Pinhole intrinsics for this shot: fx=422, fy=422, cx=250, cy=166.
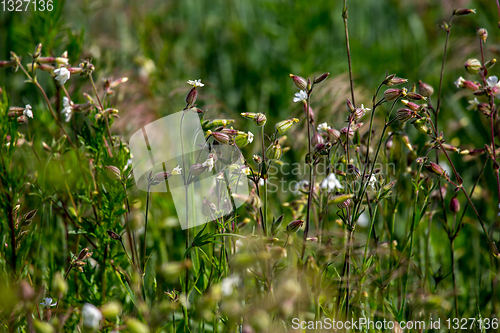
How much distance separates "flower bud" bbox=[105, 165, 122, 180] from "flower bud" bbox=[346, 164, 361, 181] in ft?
1.85

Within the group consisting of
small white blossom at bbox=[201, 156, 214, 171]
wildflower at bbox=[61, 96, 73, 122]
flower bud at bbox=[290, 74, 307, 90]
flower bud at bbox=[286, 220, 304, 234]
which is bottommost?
flower bud at bbox=[286, 220, 304, 234]

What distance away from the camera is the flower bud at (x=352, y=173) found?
103cm

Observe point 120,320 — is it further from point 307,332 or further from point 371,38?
point 371,38

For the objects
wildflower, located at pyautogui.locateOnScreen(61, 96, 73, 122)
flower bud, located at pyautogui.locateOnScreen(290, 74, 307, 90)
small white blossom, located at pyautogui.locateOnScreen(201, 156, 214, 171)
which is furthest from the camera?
wildflower, located at pyautogui.locateOnScreen(61, 96, 73, 122)

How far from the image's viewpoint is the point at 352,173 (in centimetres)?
104

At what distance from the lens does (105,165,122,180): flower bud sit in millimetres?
1039

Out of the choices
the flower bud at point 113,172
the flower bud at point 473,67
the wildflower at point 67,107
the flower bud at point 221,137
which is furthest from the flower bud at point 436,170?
the wildflower at point 67,107

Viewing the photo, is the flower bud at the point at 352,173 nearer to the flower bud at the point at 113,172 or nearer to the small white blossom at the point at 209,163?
the small white blossom at the point at 209,163

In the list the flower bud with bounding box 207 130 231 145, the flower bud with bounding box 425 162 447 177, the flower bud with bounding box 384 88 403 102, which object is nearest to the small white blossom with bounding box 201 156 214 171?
the flower bud with bounding box 207 130 231 145

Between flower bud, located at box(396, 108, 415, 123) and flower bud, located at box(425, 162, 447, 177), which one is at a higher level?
flower bud, located at box(396, 108, 415, 123)

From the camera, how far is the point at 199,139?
3.93ft

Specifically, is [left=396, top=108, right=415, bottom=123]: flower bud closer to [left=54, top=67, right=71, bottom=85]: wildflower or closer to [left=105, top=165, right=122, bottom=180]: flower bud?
[left=105, top=165, right=122, bottom=180]: flower bud

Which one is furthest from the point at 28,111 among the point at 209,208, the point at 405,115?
the point at 405,115

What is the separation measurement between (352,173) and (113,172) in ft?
1.94
